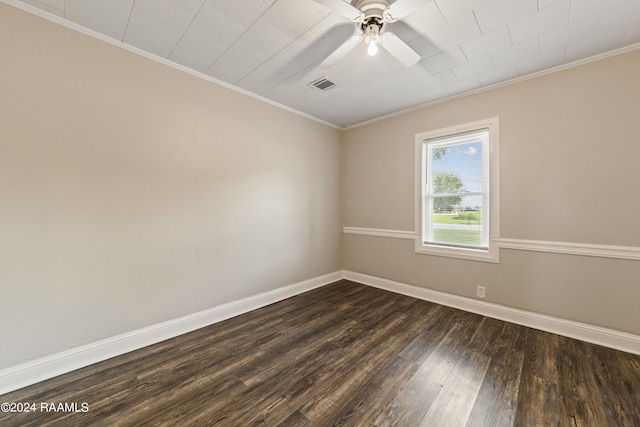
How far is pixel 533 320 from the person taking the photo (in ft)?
8.81

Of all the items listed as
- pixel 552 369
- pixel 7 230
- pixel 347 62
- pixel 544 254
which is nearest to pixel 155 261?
pixel 7 230

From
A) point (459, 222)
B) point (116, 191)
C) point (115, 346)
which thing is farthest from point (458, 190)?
point (115, 346)

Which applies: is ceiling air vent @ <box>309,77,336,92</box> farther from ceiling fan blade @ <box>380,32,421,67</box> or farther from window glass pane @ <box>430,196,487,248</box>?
window glass pane @ <box>430,196,487,248</box>

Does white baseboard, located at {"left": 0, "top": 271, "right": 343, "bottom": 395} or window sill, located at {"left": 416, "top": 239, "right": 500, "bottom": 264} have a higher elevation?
window sill, located at {"left": 416, "top": 239, "right": 500, "bottom": 264}

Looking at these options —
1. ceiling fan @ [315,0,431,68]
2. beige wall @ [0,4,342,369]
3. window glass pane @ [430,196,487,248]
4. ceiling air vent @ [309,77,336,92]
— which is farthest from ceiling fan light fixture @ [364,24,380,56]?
window glass pane @ [430,196,487,248]

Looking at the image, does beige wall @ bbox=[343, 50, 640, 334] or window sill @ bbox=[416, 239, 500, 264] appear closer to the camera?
beige wall @ bbox=[343, 50, 640, 334]

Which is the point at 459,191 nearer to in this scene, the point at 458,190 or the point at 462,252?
the point at 458,190

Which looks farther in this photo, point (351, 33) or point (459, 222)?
point (459, 222)

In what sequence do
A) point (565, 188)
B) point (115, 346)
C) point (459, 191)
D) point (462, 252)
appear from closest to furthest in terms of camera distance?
point (115, 346) < point (565, 188) < point (462, 252) < point (459, 191)

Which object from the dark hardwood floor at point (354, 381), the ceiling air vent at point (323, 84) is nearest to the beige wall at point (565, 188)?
the dark hardwood floor at point (354, 381)

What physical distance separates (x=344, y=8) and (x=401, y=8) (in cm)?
36

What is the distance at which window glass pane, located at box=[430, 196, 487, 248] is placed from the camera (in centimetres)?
314

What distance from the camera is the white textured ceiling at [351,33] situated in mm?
1797

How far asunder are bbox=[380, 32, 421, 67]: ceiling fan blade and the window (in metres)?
1.63
